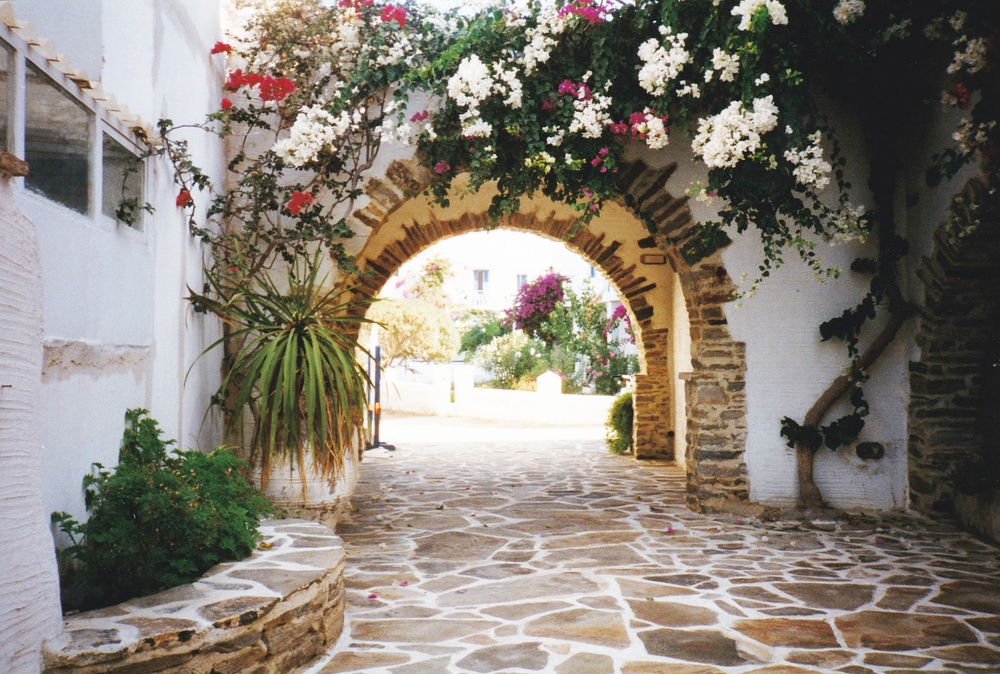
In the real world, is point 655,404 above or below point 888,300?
below

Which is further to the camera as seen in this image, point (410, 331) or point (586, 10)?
point (410, 331)

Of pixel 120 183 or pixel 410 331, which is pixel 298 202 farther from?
pixel 410 331

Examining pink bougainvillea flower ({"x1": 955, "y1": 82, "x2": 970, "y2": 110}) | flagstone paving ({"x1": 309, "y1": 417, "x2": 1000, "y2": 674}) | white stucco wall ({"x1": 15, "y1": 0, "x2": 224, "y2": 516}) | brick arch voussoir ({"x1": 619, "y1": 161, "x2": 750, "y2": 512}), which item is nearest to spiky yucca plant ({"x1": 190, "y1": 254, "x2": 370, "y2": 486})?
white stucco wall ({"x1": 15, "y1": 0, "x2": 224, "y2": 516})

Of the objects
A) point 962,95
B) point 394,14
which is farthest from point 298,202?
point 962,95

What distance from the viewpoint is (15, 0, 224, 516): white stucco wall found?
9.07 feet

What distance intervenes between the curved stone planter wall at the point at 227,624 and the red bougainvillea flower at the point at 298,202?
2.41m

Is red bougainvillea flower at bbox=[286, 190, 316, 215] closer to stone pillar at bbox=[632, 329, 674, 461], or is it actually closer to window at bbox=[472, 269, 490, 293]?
stone pillar at bbox=[632, 329, 674, 461]

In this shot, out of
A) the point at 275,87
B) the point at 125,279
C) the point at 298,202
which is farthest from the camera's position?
the point at 298,202

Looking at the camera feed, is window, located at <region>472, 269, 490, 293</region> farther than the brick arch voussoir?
Yes

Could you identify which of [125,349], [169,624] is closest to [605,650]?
[169,624]

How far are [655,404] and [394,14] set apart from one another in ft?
17.2

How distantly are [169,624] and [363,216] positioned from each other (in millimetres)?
3682

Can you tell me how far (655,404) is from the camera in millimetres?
8891

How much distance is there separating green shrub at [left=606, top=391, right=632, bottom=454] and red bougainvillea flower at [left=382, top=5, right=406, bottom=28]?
18.4 ft
